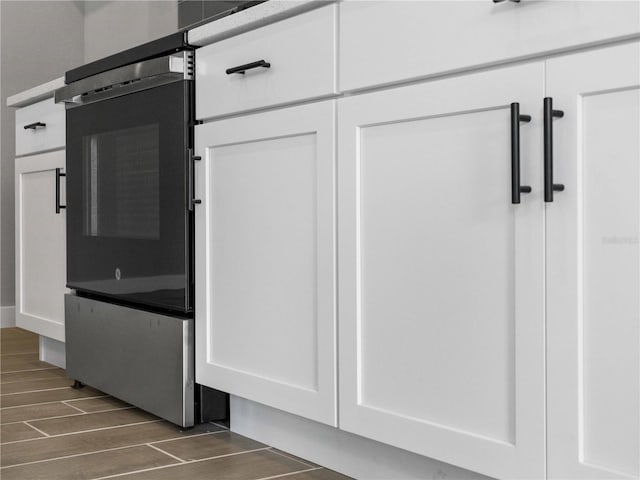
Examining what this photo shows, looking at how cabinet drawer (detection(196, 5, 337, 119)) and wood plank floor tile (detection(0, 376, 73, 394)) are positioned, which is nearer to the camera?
cabinet drawer (detection(196, 5, 337, 119))

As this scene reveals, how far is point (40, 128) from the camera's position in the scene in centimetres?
296

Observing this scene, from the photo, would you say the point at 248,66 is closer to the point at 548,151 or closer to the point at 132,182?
the point at 132,182

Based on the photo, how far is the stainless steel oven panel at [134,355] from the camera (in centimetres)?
205

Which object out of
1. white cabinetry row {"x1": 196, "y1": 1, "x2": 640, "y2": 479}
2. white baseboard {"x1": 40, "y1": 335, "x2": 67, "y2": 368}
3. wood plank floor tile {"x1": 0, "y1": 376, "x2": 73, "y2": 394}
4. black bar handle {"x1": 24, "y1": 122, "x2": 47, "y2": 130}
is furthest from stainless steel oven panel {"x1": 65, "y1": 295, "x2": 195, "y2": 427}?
black bar handle {"x1": 24, "y1": 122, "x2": 47, "y2": 130}

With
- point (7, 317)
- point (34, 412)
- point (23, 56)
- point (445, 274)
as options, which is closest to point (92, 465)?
point (34, 412)

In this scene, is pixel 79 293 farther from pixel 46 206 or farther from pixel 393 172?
pixel 393 172

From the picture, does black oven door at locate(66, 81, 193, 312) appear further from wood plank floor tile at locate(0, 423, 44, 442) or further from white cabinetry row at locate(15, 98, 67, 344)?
wood plank floor tile at locate(0, 423, 44, 442)

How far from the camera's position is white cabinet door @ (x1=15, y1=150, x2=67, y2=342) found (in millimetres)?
2840

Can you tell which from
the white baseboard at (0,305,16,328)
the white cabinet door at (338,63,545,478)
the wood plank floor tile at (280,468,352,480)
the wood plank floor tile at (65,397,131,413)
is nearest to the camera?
the white cabinet door at (338,63,545,478)

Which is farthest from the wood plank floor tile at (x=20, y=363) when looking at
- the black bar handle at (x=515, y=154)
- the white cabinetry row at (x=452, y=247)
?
the black bar handle at (x=515, y=154)

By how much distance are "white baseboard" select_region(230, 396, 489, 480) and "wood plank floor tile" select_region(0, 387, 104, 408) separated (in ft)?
2.31

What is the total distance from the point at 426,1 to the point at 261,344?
0.85 metres

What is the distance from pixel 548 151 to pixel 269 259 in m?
0.79

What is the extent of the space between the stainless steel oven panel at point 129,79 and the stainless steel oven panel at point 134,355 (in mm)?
623
